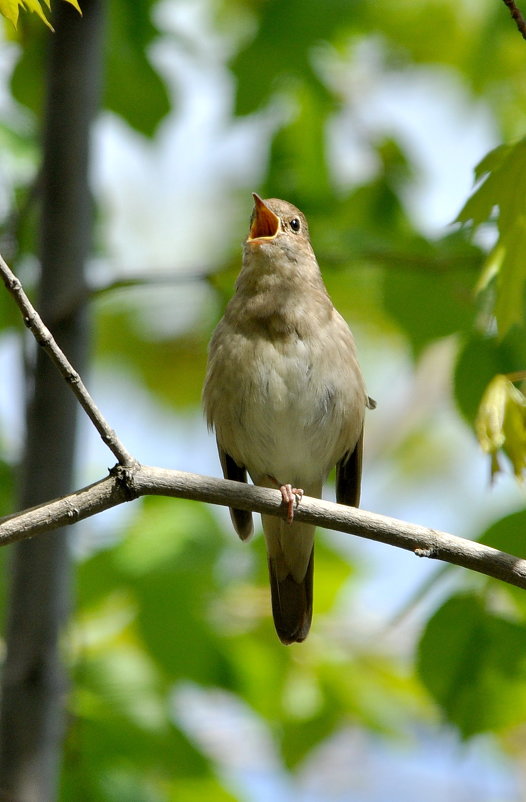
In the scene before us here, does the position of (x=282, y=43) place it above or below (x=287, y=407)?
above

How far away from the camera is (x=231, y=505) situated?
2.69m

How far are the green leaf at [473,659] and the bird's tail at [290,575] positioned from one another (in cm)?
88

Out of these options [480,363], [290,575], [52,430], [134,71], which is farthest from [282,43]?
[290,575]

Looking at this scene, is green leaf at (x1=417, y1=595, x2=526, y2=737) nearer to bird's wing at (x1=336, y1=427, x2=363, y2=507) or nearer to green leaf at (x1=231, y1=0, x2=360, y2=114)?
bird's wing at (x1=336, y1=427, x2=363, y2=507)

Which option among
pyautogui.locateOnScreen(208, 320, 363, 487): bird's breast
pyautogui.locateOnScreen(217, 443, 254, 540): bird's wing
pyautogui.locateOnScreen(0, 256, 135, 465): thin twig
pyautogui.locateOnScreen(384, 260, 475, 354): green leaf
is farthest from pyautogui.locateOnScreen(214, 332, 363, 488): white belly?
pyautogui.locateOnScreen(0, 256, 135, 465): thin twig

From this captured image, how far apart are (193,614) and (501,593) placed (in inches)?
52.0

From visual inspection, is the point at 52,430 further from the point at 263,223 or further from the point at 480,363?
the point at 480,363

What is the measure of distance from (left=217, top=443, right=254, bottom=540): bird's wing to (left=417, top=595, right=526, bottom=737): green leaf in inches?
38.7

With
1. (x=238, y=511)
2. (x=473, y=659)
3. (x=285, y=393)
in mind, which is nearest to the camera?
(x=473, y=659)

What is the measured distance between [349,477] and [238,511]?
668 mm

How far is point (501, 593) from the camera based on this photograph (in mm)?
3828

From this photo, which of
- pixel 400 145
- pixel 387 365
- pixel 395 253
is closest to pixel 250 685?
pixel 395 253

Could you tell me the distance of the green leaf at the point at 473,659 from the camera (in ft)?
12.0

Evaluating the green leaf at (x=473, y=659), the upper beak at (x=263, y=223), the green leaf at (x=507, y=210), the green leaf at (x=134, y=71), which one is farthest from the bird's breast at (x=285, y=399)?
the green leaf at (x=134, y=71)
